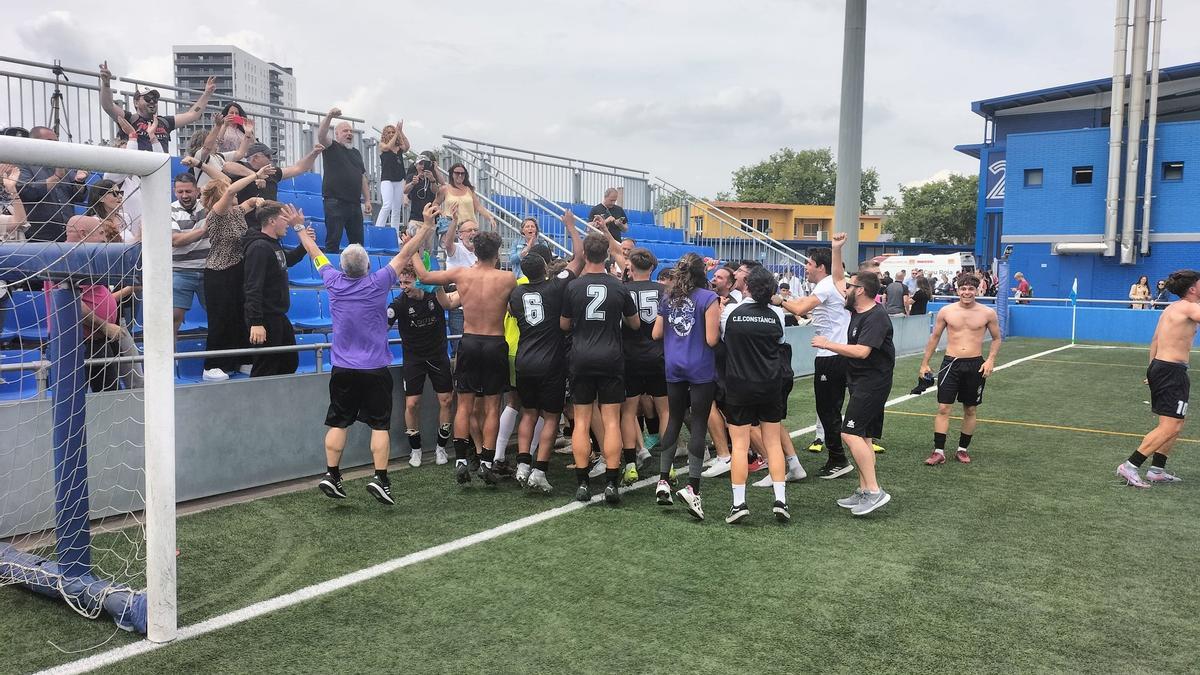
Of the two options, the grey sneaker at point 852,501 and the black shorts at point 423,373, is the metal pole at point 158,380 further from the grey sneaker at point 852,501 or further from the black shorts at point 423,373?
the grey sneaker at point 852,501

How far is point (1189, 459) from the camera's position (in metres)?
8.43

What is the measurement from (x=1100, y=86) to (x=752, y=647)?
43.3 metres

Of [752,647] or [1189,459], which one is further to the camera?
[1189,459]

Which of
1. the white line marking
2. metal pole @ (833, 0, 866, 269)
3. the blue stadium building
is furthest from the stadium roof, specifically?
metal pole @ (833, 0, 866, 269)

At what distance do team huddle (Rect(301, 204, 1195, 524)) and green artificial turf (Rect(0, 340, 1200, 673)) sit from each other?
0.38m

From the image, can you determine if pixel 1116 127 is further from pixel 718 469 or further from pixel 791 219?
pixel 791 219

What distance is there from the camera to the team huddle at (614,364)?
621 centimetres

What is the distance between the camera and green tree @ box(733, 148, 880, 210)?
306ft

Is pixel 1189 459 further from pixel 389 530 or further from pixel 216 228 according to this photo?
pixel 216 228

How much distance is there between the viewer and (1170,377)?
7348mm

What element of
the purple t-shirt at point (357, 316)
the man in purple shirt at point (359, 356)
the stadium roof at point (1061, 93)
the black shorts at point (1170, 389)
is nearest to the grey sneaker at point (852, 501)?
the black shorts at point (1170, 389)

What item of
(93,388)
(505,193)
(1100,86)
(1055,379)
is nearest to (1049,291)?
(1100,86)

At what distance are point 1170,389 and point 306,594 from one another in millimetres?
7344

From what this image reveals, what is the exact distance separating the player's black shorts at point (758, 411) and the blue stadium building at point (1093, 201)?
3054cm
